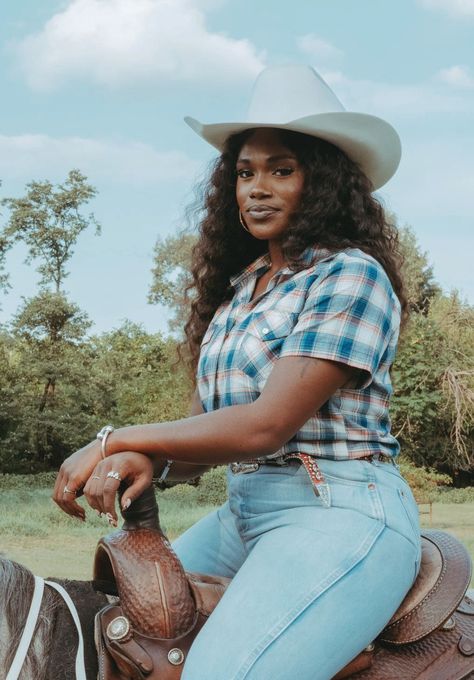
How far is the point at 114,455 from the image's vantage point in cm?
212

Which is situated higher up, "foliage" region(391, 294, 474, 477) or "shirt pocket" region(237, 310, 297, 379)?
"shirt pocket" region(237, 310, 297, 379)

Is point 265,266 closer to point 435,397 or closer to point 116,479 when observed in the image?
point 116,479

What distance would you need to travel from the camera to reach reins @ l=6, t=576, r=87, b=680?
6.95 feet

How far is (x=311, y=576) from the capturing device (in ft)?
6.86

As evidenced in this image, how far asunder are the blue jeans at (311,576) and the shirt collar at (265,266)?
2.11ft

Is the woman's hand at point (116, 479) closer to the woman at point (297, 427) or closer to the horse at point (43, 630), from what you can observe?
the woman at point (297, 427)

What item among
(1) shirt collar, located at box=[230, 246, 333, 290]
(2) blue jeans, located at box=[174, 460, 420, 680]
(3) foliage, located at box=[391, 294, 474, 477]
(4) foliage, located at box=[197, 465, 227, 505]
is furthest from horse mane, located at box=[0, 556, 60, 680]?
(3) foliage, located at box=[391, 294, 474, 477]

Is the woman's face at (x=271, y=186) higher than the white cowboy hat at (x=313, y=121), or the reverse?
the white cowboy hat at (x=313, y=121)

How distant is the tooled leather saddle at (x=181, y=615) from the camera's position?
2098 millimetres

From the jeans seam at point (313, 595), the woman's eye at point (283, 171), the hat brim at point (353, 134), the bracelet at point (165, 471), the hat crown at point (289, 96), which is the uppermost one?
the hat crown at point (289, 96)

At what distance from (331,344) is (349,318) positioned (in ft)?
0.35

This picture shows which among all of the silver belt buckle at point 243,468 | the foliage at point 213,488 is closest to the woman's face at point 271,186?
the silver belt buckle at point 243,468

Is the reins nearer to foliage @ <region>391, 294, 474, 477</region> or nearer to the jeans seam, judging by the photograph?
the jeans seam

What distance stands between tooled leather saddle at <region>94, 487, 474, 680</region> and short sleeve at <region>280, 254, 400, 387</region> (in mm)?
608
